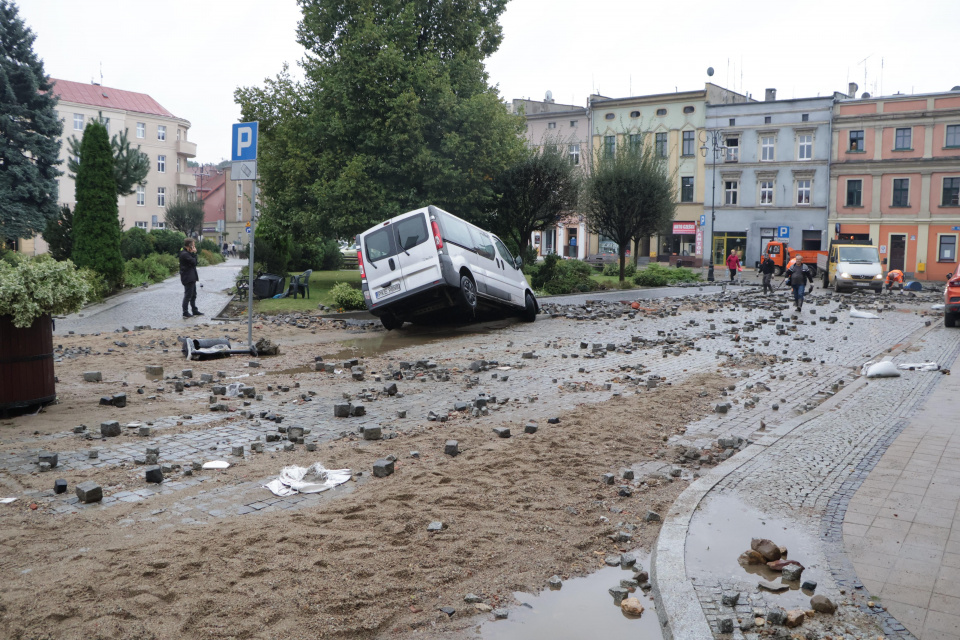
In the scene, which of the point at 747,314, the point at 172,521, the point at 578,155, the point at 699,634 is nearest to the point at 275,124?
the point at 747,314

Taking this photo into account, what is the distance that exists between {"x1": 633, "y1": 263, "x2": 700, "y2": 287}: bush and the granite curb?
3284 centimetres

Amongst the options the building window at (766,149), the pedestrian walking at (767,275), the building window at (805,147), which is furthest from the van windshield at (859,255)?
the building window at (766,149)

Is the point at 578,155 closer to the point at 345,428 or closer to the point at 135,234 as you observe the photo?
the point at 135,234

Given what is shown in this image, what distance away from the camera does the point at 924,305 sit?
2728 centimetres

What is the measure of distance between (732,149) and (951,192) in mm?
15657

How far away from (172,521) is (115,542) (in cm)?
44

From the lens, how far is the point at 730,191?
61.7 meters

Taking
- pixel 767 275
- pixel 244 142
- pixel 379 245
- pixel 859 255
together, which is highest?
pixel 244 142

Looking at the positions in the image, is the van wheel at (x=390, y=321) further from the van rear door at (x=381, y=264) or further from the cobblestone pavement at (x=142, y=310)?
the cobblestone pavement at (x=142, y=310)

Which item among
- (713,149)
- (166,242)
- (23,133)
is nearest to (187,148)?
(166,242)

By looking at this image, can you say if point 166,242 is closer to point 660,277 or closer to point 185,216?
point 185,216

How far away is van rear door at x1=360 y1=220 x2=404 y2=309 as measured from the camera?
51.3 ft

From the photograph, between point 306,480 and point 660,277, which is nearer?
point 306,480

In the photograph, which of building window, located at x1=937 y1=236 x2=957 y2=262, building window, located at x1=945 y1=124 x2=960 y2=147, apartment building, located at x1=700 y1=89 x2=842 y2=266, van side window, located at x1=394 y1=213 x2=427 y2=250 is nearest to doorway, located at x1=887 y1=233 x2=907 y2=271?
building window, located at x1=937 y1=236 x2=957 y2=262
